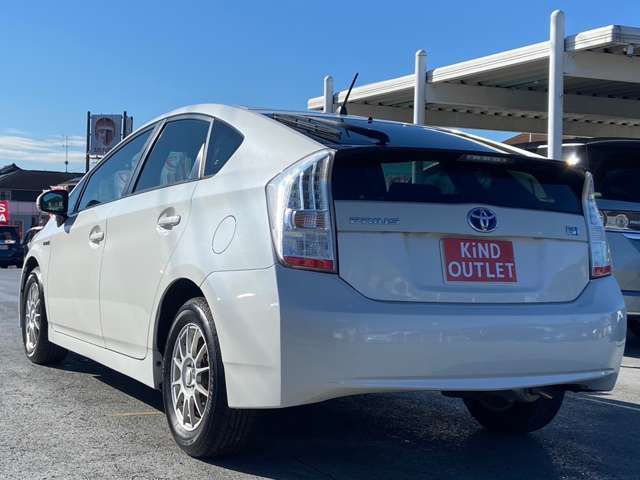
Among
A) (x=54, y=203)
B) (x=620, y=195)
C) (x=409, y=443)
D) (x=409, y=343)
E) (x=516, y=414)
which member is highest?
(x=620, y=195)

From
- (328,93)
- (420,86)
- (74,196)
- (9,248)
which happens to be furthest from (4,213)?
(74,196)

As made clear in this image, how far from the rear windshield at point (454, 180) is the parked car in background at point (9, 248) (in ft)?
108

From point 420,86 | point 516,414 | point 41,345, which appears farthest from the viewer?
point 420,86

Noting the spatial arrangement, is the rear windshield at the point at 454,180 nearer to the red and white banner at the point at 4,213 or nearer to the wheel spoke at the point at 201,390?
the wheel spoke at the point at 201,390

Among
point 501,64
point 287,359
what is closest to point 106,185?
point 287,359

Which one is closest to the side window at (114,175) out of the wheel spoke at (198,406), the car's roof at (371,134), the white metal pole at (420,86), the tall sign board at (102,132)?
the car's roof at (371,134)

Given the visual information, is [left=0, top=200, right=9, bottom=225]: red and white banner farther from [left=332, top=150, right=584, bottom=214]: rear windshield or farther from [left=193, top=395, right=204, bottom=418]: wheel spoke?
[left=332, top=150, right=584, bottom=214]: rear windshield

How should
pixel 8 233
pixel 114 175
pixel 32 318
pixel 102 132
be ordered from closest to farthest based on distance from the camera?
pixel 114 175 < pixel 32 318 < pixel 8 233 < pixel 102 132

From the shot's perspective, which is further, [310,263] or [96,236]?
[96,236]

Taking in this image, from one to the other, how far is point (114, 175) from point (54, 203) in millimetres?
736

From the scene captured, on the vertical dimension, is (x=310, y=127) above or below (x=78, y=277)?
above

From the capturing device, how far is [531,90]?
789 inches

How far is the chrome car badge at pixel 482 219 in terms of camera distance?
3.74 meters

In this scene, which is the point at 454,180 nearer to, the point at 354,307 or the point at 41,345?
the point at 354,307
